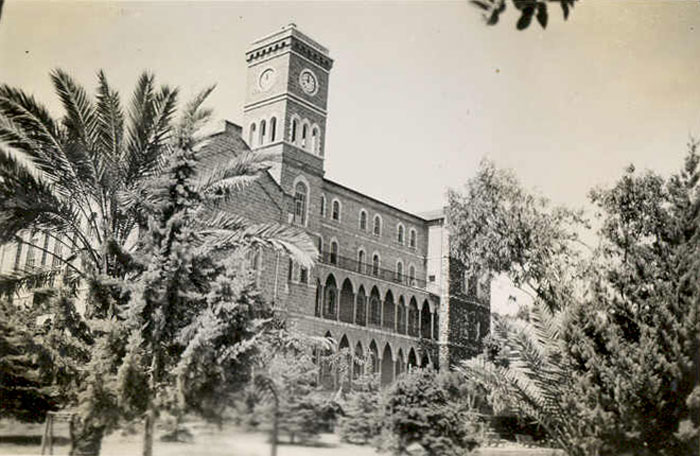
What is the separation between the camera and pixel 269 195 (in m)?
26.3

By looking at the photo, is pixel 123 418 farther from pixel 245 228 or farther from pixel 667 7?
pixel 667 7

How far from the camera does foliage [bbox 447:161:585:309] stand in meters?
25.1

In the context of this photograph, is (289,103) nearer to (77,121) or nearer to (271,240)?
(77,121)

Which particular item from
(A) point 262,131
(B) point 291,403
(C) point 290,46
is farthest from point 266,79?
(B) point 291,403

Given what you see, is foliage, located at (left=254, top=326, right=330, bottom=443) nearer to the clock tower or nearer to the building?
the building

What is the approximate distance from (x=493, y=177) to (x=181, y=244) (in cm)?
1903

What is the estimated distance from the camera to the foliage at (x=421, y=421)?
34.2 ft

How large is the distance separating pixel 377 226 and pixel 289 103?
12460mm

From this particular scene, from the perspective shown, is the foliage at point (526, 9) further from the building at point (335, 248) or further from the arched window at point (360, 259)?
the arched window at point (360, 259)

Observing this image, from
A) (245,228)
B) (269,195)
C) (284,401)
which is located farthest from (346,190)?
(284,401)

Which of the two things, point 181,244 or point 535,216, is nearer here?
point 181,244

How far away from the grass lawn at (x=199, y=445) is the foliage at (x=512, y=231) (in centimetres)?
1418

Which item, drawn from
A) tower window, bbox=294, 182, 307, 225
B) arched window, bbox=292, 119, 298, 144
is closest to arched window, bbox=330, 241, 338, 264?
tower window, bbox=294, 182, 307, 225

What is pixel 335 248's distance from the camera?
3862 centimetres
